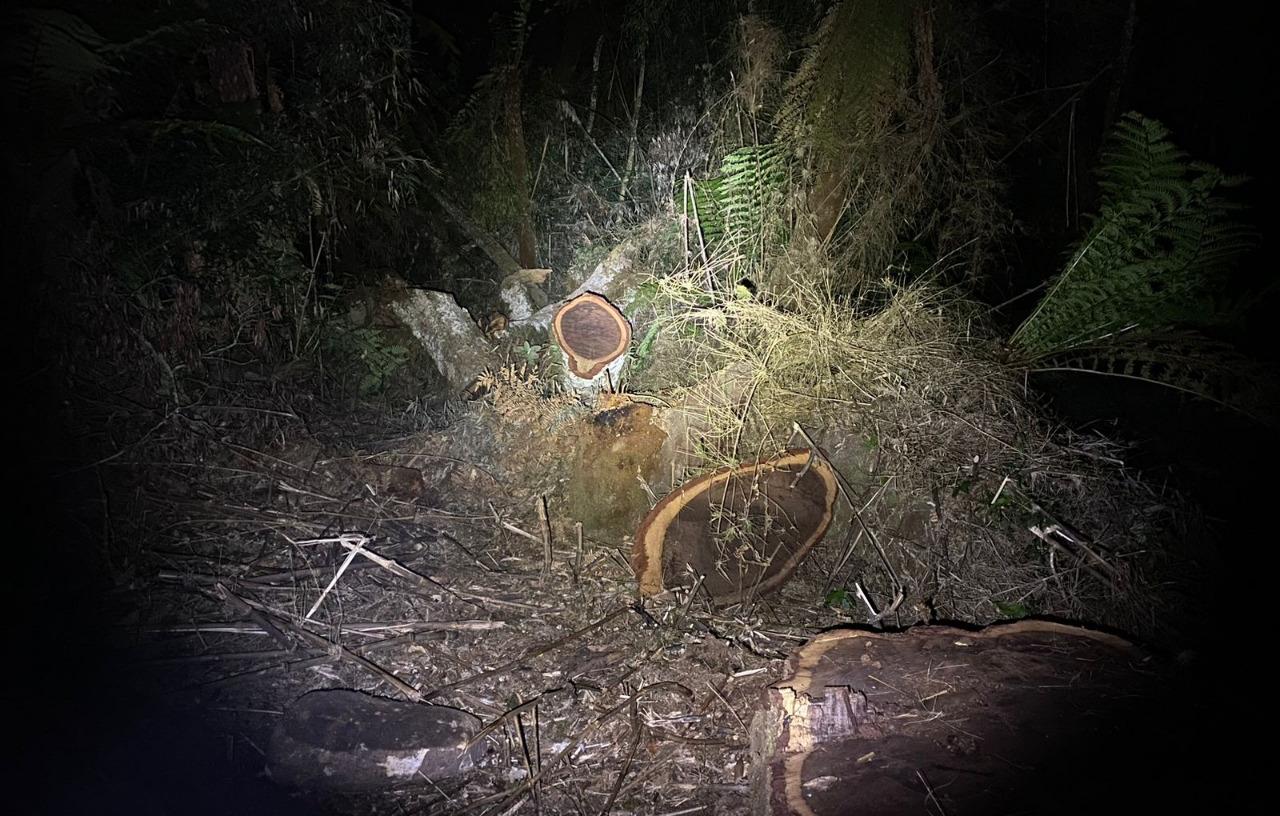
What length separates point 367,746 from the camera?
222 centimetres

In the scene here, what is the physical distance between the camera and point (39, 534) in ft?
9.49

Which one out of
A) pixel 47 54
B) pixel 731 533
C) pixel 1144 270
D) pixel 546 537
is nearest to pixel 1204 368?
pixel 1144 270

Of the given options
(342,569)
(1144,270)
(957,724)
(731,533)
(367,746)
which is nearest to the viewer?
(957,724)

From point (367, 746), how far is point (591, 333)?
2.07 metres

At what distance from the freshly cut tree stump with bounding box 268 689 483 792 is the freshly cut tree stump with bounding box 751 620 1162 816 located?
3.21 feet

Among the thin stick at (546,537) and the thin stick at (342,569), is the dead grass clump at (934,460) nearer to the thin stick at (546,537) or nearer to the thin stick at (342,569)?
the thin stick at (546,537)

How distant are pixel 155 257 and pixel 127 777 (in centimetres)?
282

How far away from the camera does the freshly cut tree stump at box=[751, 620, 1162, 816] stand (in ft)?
5.43

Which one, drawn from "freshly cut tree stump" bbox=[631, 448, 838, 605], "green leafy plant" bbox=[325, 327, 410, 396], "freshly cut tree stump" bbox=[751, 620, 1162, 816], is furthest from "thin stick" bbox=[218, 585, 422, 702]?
"green leafy plant" bbox=[325, 327, 410, 396]

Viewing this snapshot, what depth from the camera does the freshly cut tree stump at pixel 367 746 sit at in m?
2.17

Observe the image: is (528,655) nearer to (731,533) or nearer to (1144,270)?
(731,533)

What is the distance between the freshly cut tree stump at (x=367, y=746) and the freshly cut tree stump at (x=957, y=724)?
0.98 meters

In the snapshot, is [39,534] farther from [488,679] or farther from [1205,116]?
[1205,116]

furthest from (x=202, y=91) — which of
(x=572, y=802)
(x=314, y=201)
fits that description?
(x=572, y=802)
